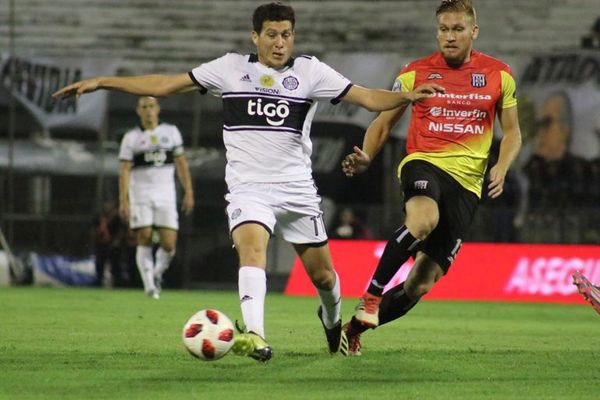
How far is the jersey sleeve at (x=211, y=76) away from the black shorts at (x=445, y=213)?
4.95 ft

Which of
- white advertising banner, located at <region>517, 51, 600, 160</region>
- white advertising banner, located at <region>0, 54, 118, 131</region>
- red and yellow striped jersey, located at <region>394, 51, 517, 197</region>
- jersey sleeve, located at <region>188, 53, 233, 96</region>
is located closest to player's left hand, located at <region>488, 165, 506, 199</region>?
red and yellow striped jersey, located at <region>394, 51, 517, 197</region>

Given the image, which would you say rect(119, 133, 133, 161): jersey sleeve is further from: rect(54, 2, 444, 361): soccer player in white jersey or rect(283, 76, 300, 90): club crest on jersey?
rect(283, 76, 300, 90): club crest on jersey

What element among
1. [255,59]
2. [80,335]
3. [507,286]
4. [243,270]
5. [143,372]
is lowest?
[507,286]

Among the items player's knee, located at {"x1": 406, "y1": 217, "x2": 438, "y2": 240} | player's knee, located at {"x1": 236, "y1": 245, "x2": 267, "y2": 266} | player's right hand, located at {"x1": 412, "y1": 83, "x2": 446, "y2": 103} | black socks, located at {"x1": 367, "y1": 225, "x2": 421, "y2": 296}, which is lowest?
black socks, located at {"x1": 367, "y1": 225, "x2": 421, "y2": 296}

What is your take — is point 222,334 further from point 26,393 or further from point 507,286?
point 507,286

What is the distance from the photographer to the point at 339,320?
846cm

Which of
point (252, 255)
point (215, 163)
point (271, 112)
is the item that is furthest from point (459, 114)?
point (215, 163)

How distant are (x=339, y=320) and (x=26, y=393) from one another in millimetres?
2607

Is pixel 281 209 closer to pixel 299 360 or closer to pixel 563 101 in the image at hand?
pixel 299 360

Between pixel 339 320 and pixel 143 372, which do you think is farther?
pixel 339 320

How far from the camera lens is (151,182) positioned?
16.3 meters

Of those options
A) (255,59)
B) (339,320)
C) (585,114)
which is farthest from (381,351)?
(585,114)

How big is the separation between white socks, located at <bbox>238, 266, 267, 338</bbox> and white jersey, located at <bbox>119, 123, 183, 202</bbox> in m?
8.57

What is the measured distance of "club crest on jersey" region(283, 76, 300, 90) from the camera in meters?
7.98
